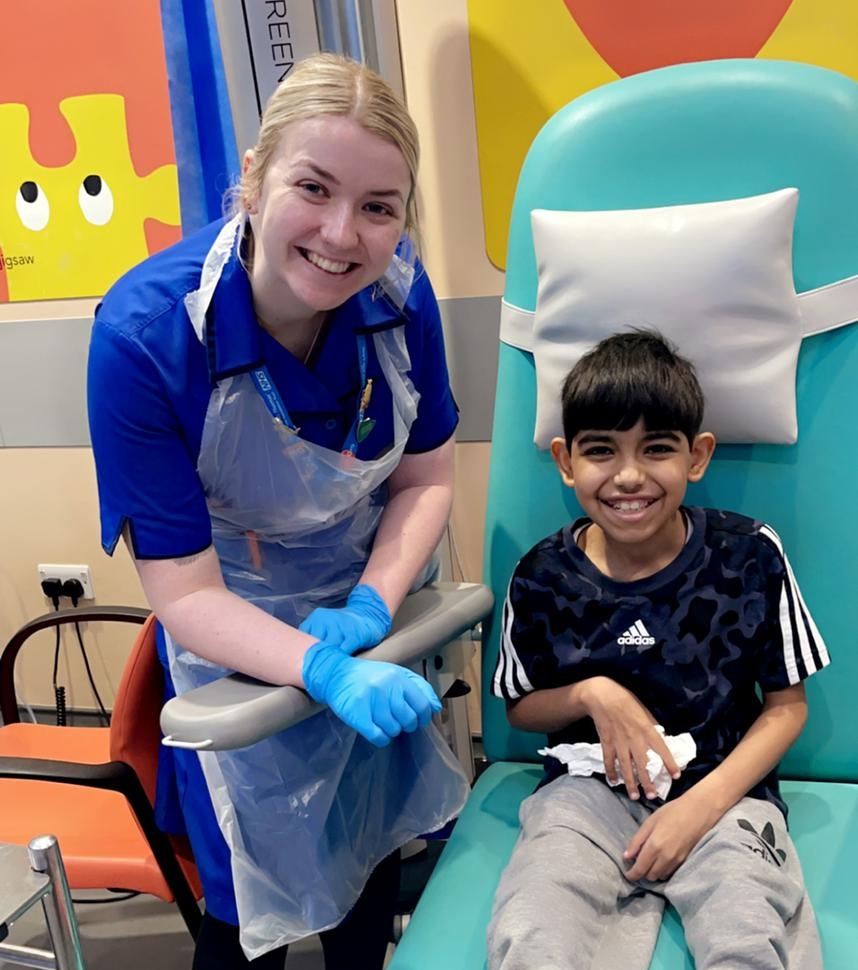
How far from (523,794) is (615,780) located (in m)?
0.16

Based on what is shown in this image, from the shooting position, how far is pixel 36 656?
2.44 m

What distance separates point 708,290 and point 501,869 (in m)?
0.71

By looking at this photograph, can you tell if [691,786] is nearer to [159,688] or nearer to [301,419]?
[301,419]

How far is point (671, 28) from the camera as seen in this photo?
1.52m

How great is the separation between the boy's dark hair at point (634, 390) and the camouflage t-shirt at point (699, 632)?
14 centimetres

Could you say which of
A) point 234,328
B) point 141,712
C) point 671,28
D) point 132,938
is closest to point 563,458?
point 234,328

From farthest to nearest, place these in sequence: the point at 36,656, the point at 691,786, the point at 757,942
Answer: the point at 36,656 < the point at 691,786 < the point at 757,942

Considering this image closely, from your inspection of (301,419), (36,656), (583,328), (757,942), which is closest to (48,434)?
(36,656)

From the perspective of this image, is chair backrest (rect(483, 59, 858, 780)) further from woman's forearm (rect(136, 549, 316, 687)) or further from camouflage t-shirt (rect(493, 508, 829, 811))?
woman's forearm (rect(136, 549, 316, 687))

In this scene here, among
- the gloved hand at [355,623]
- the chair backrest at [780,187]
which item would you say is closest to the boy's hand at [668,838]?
the chair backrest at [780,187]

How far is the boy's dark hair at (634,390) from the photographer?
3.49 ft

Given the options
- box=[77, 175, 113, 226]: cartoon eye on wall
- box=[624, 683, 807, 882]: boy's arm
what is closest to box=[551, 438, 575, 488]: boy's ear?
box=[624, 683, 807, 882]: boy's arm

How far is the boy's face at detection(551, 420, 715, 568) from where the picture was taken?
1.07m

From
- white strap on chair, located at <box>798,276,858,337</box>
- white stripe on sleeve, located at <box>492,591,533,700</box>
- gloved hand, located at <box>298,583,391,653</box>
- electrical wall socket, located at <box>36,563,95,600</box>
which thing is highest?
white strap on chair, located at <box>798,276,858,337</box>
